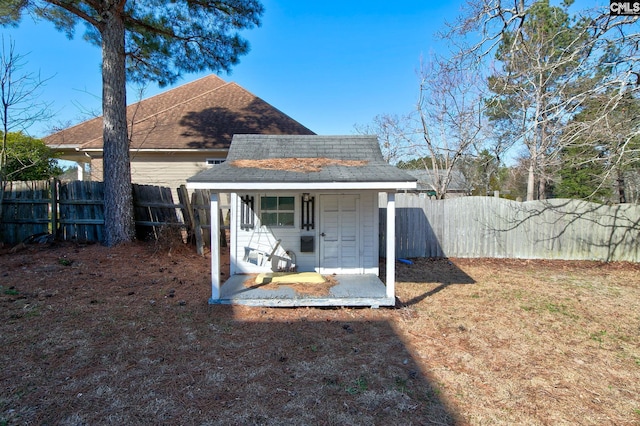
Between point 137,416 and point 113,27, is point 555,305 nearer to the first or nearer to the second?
point 137,416

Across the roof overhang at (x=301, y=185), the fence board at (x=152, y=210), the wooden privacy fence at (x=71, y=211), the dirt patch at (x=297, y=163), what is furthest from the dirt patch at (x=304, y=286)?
the fence board at (x=152, y=210)

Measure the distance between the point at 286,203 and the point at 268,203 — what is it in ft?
1.21

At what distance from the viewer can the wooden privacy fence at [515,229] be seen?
8961mm

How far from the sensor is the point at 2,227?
27.3 ft

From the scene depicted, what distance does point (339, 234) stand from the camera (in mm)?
6516

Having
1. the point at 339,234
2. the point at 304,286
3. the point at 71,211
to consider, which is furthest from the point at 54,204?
the point at 339,234

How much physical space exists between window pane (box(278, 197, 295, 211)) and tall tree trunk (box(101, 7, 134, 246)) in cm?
453

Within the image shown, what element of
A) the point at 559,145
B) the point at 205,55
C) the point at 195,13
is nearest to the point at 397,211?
the point at 559,145

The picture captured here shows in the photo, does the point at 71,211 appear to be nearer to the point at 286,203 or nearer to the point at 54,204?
the point at 54,204

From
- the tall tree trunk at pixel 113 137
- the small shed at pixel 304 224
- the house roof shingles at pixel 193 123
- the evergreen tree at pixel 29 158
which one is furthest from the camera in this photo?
the house roof shingles at pixel 193 123

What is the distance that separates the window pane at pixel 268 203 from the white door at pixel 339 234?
94cm

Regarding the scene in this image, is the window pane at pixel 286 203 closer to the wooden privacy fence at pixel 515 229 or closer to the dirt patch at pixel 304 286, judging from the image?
the dirt patch at pixel 304 286

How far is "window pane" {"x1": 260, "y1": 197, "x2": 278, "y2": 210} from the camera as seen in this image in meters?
6.46

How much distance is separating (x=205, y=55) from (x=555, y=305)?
1086 centimetres
